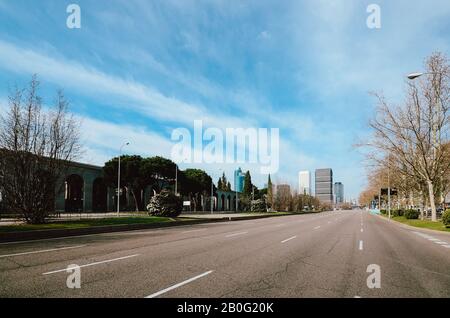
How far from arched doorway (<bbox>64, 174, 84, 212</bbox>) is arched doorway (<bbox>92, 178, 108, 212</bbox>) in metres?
2.42

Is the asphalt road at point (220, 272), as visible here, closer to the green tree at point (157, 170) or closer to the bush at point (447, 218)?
the bush at point (447, 218)

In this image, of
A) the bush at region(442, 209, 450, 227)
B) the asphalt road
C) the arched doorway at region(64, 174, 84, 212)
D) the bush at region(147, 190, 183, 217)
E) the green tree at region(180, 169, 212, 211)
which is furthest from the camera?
the green tree at region(180, 169, 212, 211)

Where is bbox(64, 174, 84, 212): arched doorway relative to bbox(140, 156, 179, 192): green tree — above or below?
below

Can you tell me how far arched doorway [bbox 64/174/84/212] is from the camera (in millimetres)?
65625

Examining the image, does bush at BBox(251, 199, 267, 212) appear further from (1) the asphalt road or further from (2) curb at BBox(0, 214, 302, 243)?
(1) the asphalt road

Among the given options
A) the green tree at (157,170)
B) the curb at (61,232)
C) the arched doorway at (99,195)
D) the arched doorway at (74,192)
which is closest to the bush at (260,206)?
the green tree at (157,170)

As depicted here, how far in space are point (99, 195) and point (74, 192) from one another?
636 centimetres

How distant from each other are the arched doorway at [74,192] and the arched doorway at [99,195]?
2.42m

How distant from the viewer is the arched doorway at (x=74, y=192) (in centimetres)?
6562

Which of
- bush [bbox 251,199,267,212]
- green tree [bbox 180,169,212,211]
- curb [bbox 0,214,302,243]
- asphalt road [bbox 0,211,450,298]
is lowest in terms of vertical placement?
bush [bbox 251,199,267,212]

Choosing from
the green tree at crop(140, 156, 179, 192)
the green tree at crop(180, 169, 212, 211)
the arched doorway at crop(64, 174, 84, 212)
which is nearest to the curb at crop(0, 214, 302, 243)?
the green tree at crop(140, 156, 179, 192)

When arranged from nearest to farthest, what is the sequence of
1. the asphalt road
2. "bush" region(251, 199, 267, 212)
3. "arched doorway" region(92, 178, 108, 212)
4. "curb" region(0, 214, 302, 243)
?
the asphalt road < "curb" region(0, 214, 302, 243) < "arched doorway" region(92, 178, 108, 212) < "bush" region(251, 199, 267, 212)

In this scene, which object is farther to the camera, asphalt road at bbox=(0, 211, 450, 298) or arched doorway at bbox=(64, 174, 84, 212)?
arched doorway at bbox=(64, 174, 84, 212)
